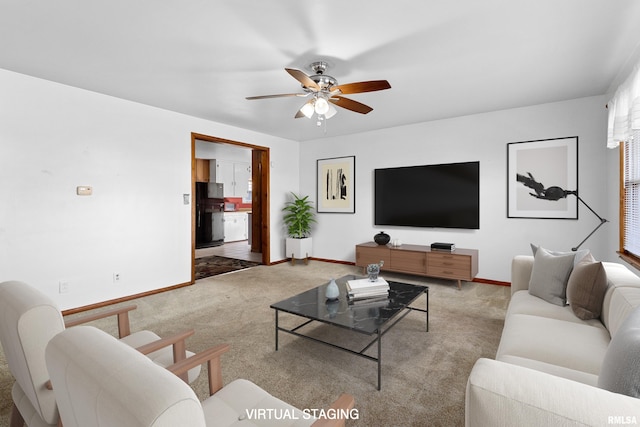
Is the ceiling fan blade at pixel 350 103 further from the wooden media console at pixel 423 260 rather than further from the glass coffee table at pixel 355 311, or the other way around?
the wooden media console at pixel 423 260

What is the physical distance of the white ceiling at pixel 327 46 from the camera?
206 centimetres

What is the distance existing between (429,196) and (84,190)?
4.54 m

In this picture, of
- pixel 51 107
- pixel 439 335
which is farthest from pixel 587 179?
pixel 51 107

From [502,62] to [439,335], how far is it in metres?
2.50

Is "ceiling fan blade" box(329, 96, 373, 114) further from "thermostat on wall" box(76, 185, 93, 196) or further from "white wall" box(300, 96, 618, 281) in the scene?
"thermostat on wall" box(76, 185, 93, 196)

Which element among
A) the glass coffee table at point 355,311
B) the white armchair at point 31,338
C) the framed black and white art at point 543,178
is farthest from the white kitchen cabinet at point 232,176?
the white armchair at point 31,338

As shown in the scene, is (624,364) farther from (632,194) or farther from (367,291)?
(632,194)

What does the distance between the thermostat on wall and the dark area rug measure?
6.47 feet

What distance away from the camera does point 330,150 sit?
6004mm

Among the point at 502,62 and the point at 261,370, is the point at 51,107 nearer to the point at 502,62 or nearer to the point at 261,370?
the point at 261,370

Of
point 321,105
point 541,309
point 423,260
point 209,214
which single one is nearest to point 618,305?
point 541,309

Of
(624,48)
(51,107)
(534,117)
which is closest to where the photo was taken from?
(624,48)

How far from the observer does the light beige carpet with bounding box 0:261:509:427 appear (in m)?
1.85

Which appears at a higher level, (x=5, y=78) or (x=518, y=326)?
(x=5, y=78)
